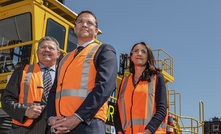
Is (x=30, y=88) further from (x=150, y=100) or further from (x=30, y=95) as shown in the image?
(x=150, y=100)

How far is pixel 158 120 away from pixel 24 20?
181 inches

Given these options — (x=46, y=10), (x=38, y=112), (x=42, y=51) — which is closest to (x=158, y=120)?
(x=38, y=112)

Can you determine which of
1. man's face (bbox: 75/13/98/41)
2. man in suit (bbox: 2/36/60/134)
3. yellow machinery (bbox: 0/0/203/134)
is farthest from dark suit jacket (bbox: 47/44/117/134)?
yellow machinery (bbox: 0/0/203/134)

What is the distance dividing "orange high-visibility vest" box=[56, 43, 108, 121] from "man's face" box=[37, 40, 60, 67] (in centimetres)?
84

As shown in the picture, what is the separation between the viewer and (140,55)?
3.75m

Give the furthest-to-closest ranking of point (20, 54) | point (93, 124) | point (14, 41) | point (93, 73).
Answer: point (14, 41)
point (20, 54)
point (93, 73)
point (93, 124)

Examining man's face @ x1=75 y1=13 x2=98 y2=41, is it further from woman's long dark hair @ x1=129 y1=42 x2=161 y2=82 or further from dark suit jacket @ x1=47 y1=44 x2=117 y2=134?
woman's long dark hair @ x1=129 y1=42 x2=161 y2=82

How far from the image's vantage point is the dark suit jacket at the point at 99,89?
8.91 feet

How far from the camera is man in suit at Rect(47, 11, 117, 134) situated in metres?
2.73

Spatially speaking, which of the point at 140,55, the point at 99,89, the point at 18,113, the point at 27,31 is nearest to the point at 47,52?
the point at 18,113

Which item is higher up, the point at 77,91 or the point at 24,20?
the point at 24,20

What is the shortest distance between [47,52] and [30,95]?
55 centimetres

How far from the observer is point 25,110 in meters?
3.47

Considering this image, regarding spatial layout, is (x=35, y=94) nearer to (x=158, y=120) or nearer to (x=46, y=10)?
(x=158, y=120)
